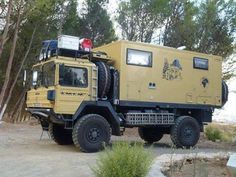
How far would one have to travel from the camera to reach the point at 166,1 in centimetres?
2627

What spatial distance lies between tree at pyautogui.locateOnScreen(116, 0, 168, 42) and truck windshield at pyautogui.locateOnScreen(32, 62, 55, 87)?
13.1 m

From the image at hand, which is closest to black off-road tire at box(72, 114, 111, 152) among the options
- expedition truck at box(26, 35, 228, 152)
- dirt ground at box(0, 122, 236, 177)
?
expedition truck at box(26, 35, 228, 152)

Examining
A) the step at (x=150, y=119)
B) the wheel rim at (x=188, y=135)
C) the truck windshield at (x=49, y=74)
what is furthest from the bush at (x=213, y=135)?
the truck windshield at (x=49, y=74)

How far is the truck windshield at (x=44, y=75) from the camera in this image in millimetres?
12820

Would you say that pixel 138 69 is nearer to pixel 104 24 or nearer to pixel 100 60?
pixel 100 60

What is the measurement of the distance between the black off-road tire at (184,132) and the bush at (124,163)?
7.70m

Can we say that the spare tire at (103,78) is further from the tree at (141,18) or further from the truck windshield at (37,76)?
the tree at (141,18)

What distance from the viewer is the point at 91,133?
12938 mm

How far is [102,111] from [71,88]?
1.44m

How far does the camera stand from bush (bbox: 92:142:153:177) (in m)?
7.30

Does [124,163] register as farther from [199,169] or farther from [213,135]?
[213,135]

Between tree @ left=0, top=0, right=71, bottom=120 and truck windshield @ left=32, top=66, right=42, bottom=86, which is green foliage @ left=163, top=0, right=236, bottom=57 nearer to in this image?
tree @ left=0, top=0, right=71, bottom=120

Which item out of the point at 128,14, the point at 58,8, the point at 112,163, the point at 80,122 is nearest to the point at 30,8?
the point at 58,8

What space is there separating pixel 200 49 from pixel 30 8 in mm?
10104
